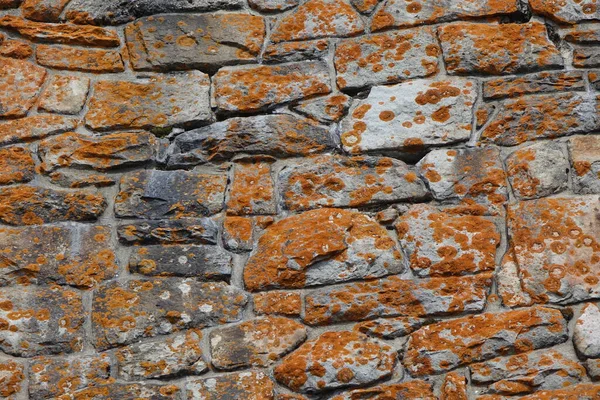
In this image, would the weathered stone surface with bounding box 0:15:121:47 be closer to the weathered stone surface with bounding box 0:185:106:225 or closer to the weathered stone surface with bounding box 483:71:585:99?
the weathered stone surface with bounding box 0:185:106:225

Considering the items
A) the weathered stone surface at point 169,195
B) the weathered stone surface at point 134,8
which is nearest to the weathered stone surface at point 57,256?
the weathered stone surface at point 169,195

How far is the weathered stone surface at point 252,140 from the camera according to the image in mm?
2801

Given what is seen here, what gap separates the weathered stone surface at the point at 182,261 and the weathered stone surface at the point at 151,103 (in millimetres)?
476

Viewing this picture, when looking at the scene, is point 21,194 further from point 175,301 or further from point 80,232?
point 175,301

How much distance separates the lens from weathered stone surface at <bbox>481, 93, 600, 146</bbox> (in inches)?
109

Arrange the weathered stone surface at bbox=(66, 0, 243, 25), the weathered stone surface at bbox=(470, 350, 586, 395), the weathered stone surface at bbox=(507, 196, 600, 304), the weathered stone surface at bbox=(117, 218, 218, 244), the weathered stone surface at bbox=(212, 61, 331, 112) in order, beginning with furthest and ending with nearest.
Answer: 1. the weathered stone surface at bbox=(66, 0, 243, 25)
2. the weathered stone surface at bbox=(212, 61, 331, 112)
3. the weathered stone surface at bbox=(117, 218, 218, 244)
4. the weathered stone surface at bbox=(507, 196, 600, 304)
5. the weathered stone surface at bbox=(470, 350, 586, 395)

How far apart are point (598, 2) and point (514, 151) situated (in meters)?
0.67

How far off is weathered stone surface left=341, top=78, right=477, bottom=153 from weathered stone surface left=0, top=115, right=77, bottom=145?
38.4 inches

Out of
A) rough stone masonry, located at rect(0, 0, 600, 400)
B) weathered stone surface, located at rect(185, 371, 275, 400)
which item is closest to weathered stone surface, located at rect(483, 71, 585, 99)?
rough stone masonry, located at rect(0, 0, 600, 400)

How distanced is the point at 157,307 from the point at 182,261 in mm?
168

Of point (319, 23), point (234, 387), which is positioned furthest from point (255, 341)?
point (319, 23)

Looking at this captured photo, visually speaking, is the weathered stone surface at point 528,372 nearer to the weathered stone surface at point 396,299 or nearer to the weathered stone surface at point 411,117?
the weathered stone surface at point 396,299

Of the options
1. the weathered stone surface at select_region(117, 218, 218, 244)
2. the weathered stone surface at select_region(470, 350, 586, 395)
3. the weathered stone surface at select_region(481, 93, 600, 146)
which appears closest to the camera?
the weathered stone surface at select_region(470, 350, 586, 395)

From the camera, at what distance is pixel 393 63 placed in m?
2.91
